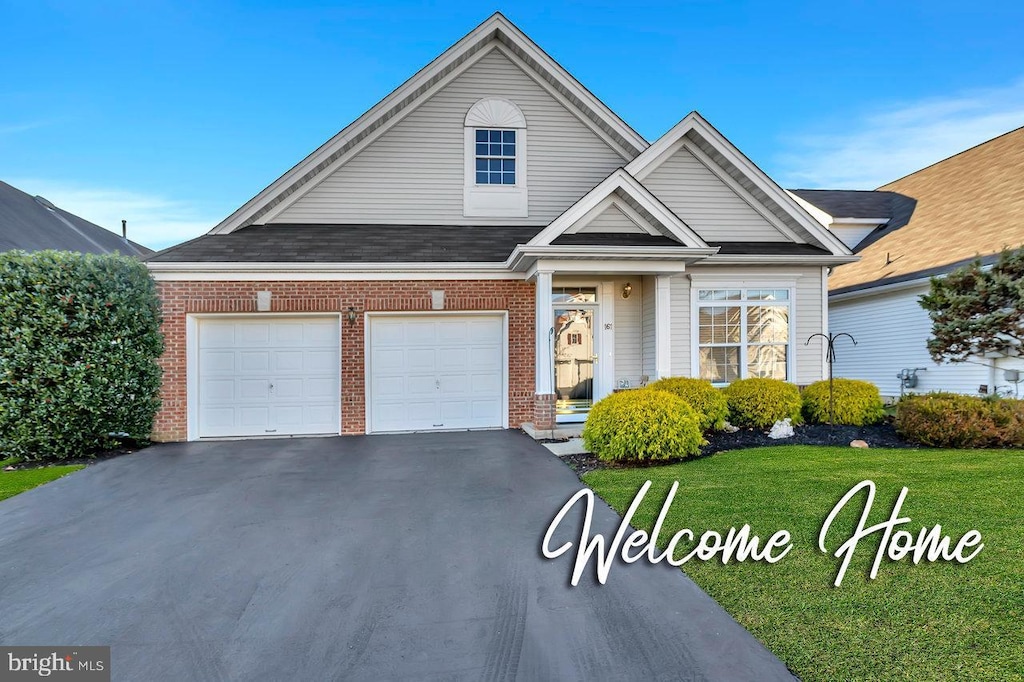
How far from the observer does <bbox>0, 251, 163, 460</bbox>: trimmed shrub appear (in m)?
7.67

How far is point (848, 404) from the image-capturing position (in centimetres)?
913

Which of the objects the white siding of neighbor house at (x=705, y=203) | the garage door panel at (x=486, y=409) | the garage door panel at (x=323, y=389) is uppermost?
the white siding of neighbor house at (x=705, y=203)

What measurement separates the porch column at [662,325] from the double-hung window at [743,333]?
1.12 metres

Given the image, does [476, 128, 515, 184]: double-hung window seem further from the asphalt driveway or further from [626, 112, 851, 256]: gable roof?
the asphalt driveway

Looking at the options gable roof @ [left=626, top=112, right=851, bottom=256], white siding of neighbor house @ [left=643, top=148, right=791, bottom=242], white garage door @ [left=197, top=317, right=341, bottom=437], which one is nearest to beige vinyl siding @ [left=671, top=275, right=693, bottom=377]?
white siding of neighbor house @ [left=643, top=148, right=791, bottom=242]

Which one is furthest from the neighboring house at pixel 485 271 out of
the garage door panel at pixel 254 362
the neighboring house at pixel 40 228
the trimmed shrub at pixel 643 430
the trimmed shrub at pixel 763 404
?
the neighboring house at pixel 40 228

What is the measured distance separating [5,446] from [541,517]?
832 cm

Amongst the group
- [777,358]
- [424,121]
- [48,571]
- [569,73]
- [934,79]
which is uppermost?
[934,79]

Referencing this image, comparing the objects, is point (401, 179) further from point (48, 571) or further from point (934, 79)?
point (934, 79)

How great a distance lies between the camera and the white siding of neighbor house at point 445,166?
11203 millimetres

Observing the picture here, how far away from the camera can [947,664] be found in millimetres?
2568

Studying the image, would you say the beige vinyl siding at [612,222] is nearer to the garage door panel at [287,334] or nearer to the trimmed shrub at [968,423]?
the trimmed shrub at [968,423]

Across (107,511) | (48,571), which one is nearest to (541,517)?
(48,571)

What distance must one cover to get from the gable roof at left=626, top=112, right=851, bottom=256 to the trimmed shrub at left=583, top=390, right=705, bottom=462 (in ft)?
18.1
